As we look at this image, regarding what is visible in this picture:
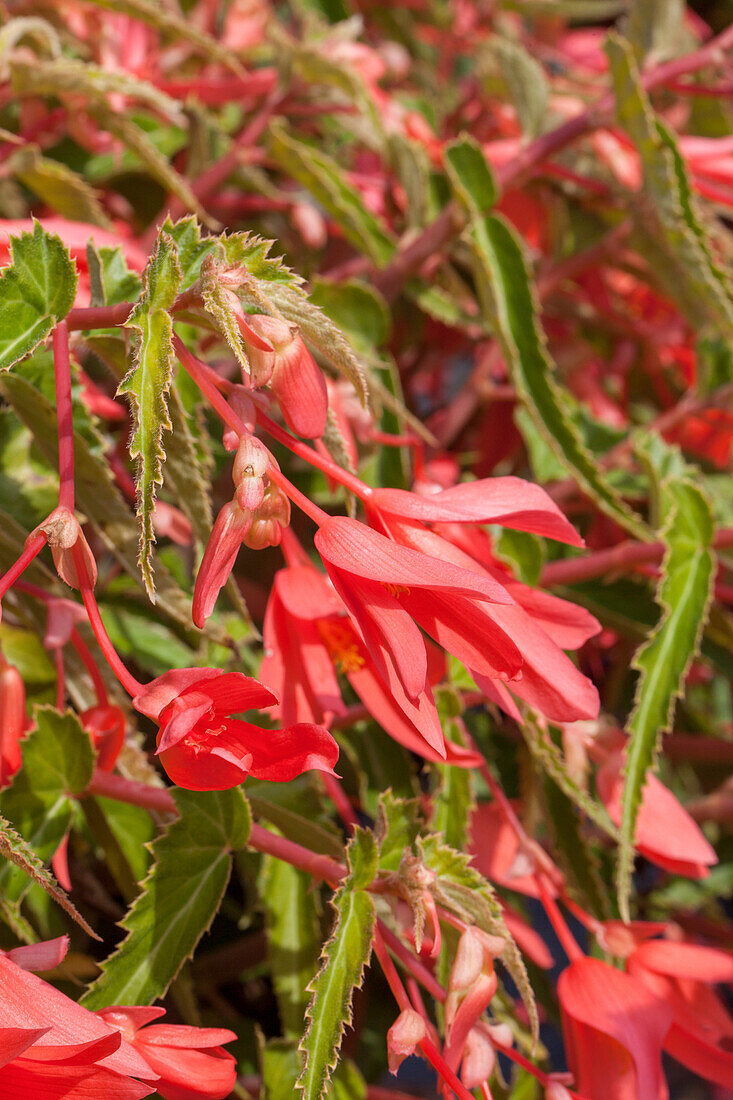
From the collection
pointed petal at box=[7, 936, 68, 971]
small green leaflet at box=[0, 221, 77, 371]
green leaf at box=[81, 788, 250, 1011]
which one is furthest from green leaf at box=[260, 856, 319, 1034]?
small green leaflet at box=[0, 221, 77, 371]

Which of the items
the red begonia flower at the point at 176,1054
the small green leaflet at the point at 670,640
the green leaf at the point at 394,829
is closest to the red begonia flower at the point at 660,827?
the small green leaflet at the point at 670,640

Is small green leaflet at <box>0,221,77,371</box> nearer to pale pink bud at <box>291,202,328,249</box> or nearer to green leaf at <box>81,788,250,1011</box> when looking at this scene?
green leaf at <box>81,788,250,1011</box>

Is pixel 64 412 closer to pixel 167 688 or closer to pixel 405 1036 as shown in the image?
pixel 167 688

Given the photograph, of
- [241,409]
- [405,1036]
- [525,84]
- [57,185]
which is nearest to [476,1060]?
[405,1036]

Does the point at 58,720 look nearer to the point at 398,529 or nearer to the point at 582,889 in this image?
the point at 398,529

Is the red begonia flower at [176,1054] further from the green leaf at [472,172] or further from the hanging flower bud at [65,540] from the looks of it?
the green leaf at [472,172]
